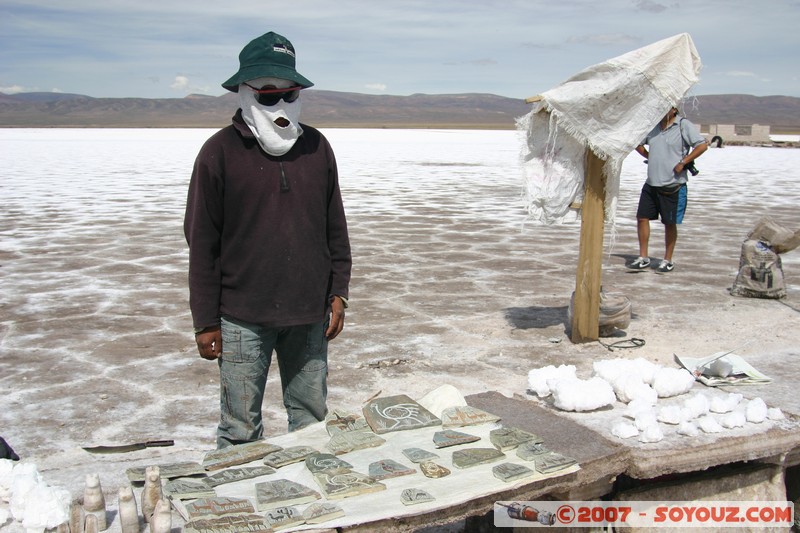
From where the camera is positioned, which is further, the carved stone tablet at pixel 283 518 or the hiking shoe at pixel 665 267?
the hiking shoe at pixel 665 267

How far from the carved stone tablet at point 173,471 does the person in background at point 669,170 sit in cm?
632

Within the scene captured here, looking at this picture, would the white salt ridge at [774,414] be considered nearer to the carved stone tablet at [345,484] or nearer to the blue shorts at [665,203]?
the carved stone tablet at [345,484]

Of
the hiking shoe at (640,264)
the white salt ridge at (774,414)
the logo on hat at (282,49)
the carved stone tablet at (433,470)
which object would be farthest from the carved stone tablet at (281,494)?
the hiking shoe at (640,264)

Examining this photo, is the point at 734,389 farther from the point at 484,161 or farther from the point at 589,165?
the point at 484,161

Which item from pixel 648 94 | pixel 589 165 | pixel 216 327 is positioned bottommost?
pixel 216 327

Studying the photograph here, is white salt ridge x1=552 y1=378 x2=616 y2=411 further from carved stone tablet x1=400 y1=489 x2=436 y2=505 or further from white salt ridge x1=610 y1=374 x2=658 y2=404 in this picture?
carved stone tablet x1=400 y1=489 x2=436 y2=505

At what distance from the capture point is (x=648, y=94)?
545 cm

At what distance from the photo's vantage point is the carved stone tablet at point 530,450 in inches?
124

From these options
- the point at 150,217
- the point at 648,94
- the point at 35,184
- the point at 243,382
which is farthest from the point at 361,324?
the point at 35,184

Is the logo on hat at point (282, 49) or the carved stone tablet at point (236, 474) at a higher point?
the logo on hat at point (282, 49)

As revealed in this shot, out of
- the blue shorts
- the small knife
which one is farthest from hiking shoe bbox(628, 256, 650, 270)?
the small knife

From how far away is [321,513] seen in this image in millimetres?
2660

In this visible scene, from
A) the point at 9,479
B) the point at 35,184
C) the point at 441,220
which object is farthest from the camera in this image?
the point at 35,184

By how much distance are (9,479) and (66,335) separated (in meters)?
3.82
